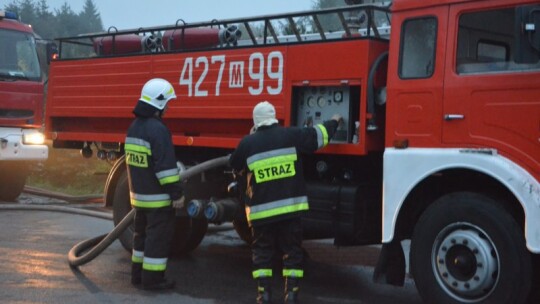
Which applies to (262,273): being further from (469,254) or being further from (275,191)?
(469,254)

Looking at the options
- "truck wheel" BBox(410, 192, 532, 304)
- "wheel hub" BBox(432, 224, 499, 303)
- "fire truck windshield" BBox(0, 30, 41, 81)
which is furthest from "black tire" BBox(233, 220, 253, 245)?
"fire truck windshield" BBox(0, 30, 41, 81)

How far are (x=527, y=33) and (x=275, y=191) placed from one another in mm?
2139

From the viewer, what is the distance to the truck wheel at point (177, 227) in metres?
8.12

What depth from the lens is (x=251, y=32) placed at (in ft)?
23.7

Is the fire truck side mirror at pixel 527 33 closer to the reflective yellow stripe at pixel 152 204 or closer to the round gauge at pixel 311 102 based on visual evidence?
the round gauge at pixel 311 102

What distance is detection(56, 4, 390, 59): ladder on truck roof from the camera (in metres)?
6.45

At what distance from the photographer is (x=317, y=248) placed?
9266 mm

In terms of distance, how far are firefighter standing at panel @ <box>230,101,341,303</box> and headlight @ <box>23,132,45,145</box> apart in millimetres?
7506

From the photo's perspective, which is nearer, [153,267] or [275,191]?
[275,191]

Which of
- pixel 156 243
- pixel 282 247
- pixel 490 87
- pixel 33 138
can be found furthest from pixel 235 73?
pixel 33 138

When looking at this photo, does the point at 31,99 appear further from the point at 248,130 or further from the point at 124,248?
the point at 248,130

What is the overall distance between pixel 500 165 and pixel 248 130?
261cm

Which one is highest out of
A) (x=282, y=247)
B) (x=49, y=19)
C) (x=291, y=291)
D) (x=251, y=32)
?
(x=49, y=19)

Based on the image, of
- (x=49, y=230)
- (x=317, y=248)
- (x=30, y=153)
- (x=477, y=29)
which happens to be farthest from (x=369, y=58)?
(x=30, y=153)
